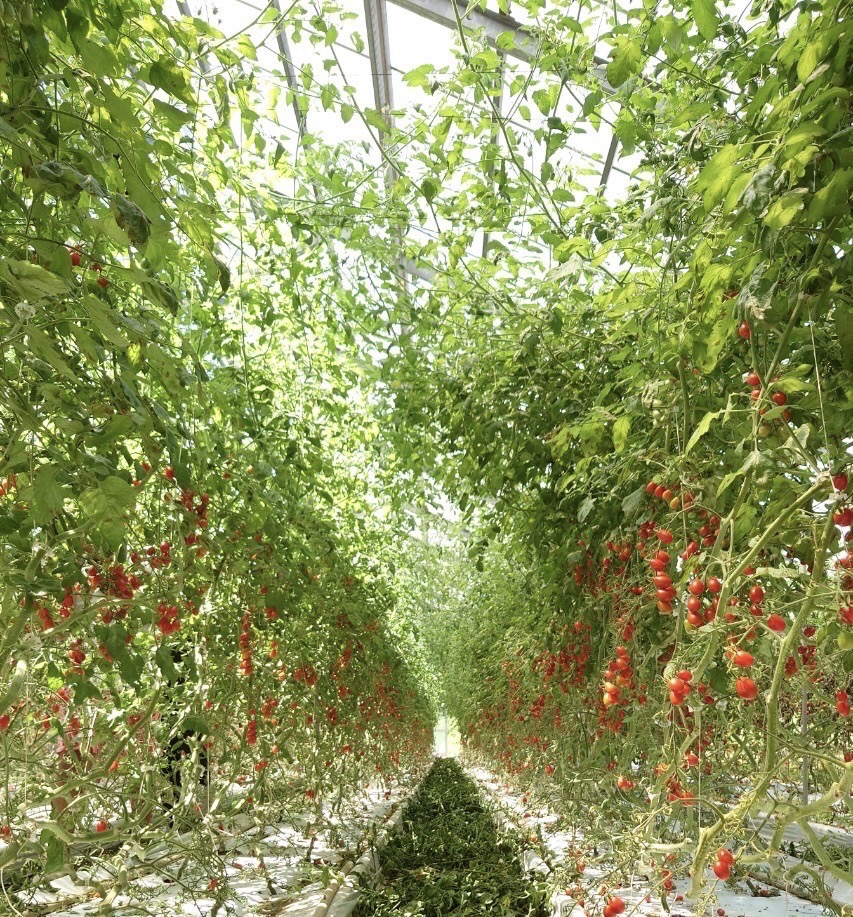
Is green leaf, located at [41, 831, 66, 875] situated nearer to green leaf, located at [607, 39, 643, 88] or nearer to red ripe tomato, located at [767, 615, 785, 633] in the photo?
red ripe tomato, located at [767, 615, 785, 633]

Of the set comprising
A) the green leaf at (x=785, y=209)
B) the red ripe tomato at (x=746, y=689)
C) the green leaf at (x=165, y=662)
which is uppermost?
the green leaf at (x=785, y=209)

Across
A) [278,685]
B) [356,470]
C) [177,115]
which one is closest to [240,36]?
[177,115]

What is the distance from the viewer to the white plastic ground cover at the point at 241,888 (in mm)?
2852

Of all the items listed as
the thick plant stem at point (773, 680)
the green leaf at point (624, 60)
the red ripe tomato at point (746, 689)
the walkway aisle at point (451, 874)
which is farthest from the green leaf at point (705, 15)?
the walkway aisle at point (451, 874)

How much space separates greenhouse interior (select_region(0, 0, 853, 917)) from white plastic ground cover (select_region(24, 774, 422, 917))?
0.05 m

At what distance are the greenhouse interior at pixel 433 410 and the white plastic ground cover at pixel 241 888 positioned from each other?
0.16ft

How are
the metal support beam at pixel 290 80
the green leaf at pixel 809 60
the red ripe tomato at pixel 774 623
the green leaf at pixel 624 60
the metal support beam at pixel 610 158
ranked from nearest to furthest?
the green leaf at pixel 809 60 → the red ripe tomato at pixel 774 623 → the green leaf at pixel 624 60 → the metal support beam at pixel 290 80 → the metal support beam at pixel 610 158

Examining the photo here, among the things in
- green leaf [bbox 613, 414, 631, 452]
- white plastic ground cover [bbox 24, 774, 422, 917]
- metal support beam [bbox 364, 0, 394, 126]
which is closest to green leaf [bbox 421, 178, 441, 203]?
green leaf [bbox 613, 414, 631, 452]

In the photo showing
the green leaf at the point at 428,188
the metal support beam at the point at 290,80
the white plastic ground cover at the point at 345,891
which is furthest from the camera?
the white plastic ground cover at the point at 345,891

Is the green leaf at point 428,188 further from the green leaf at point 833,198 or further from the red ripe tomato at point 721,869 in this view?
the red ripe tomato at point 721,869

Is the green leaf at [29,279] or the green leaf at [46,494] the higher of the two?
the green leaf at [29,279]

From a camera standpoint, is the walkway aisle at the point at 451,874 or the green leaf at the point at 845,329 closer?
the green leaf at the point at 845,329

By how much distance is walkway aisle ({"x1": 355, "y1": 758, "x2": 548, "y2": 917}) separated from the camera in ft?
14.3

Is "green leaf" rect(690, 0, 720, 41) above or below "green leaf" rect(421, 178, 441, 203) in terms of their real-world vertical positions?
below
